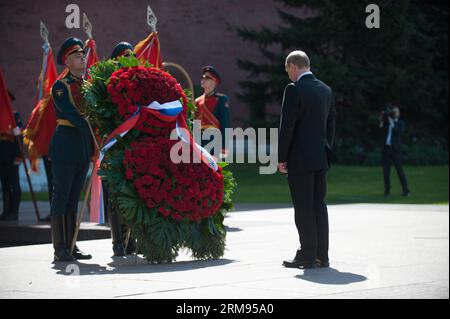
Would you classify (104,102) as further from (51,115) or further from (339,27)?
(339,27)

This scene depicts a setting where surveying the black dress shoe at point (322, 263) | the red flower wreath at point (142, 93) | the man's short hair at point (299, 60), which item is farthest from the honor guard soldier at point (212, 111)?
the black dress shoe at point (322, 263)

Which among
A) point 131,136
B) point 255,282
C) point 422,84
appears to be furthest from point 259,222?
point 422,84

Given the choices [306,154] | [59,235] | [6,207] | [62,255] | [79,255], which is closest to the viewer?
[306,154]

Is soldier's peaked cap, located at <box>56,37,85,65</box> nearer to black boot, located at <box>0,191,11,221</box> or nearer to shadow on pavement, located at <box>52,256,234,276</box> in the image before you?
shadow on pavement, located at <box>52,256,234,276</box>

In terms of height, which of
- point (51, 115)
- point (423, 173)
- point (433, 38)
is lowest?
point (423, 173)

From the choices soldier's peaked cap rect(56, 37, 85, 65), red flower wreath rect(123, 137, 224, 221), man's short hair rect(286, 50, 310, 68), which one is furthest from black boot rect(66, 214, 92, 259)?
man's short hair rect(286, 50, 310, 68)

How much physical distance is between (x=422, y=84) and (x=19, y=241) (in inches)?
796

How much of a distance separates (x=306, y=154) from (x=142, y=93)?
1.62 m

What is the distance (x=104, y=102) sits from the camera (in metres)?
9.04

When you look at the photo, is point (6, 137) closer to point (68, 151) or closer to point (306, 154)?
point (68, 151)

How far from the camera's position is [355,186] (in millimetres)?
24172

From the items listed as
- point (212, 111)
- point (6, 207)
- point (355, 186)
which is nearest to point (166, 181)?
point (212, 111)

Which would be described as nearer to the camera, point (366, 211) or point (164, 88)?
point (164, 88)
